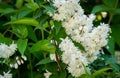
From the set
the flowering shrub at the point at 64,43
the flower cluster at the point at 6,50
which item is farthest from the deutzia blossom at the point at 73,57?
the flower cluster at the point at 6,50

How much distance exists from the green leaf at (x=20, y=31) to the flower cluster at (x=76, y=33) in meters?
0.23

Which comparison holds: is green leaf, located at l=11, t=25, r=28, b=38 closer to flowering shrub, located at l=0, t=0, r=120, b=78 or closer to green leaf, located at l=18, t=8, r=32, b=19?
flowering shrub, located at l=0, t=0, r=120, b=78

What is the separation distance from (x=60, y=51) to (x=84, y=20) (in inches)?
6.4

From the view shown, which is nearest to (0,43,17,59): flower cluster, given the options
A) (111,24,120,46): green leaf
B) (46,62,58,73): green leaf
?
(46,62,58,73): green leaf

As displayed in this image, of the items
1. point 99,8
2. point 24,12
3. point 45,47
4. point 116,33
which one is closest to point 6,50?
point 45,47

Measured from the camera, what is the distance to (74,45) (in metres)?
1.63

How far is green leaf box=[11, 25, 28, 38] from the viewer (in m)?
1.78

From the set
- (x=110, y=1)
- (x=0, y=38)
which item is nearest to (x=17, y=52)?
(x=0, y=38)

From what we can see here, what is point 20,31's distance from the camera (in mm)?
1833

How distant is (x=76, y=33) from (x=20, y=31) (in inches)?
12.6

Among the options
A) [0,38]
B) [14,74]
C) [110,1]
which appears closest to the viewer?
[0,38]

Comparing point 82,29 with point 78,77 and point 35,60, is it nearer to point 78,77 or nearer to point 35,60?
point 78,77

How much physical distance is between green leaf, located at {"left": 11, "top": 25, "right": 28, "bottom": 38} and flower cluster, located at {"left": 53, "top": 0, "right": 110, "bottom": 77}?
0.75 feet

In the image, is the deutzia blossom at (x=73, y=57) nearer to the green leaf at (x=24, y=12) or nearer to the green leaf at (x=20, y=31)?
the green leaf at (x=20, y=31)
